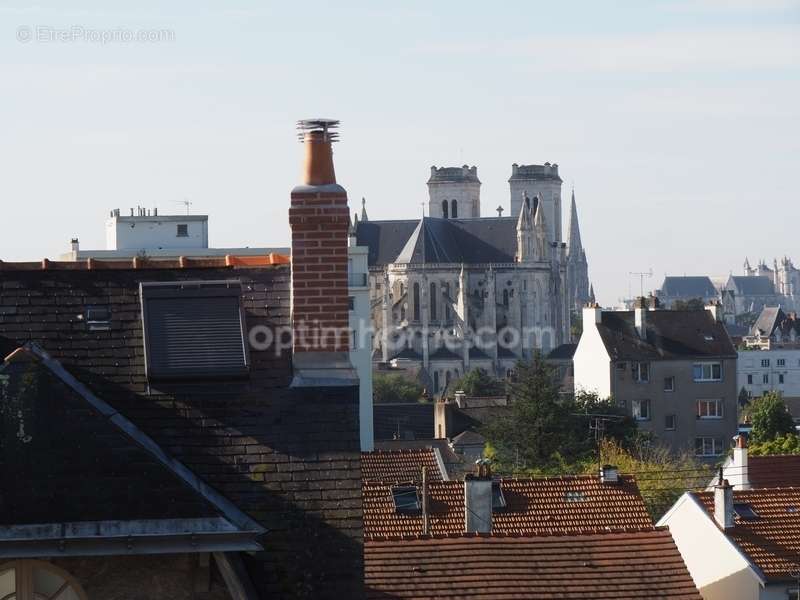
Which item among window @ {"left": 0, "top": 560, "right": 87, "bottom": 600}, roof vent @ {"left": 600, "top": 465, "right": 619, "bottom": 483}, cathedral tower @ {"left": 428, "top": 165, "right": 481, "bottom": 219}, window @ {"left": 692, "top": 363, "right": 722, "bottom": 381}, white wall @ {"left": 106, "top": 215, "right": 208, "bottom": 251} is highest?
cathedral tower @ {"left": 428, "top": 165, "right": 481, "bottom": 219}

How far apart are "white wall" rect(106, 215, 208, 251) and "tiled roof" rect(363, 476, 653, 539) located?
46982mm

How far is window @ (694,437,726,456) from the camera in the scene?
265 feet

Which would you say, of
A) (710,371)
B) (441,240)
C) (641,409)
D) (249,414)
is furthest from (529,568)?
(441,240)

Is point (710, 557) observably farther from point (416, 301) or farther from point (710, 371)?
point (416, 301)

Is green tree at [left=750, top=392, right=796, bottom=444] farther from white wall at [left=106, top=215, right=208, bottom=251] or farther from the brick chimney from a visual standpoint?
the brick chimney

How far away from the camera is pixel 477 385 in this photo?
12725cm

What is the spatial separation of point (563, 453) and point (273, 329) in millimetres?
54476

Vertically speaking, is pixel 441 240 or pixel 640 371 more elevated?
pixel 441 240

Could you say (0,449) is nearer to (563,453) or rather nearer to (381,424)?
(563,453)

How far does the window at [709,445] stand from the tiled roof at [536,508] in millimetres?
59436

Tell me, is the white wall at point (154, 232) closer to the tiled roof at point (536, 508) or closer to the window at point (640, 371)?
the window at point (640, 371)

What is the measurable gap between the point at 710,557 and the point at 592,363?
212 feet

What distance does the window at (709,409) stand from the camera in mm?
81938

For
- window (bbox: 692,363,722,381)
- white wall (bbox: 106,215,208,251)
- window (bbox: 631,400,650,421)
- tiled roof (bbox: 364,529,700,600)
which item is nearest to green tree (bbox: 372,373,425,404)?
window (bbox: 631,400,650,421)
